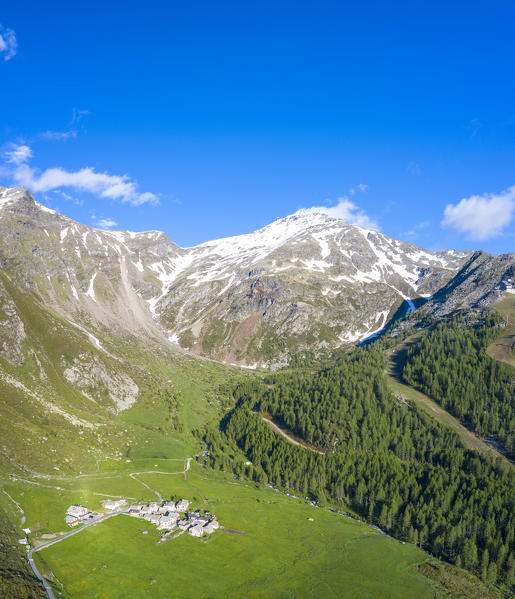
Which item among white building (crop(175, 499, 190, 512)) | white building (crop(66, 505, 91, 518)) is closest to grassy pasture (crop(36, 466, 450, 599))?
white building (crop(175, 499, 190, 512))

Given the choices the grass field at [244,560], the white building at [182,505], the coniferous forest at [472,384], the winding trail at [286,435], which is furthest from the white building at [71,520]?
the coniferous forest at [472,384]

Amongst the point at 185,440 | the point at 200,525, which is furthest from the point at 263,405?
the point at 200,525

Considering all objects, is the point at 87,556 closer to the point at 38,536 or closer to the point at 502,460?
the point at 38,536

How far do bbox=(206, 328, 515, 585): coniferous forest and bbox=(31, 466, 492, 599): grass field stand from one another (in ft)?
39.1

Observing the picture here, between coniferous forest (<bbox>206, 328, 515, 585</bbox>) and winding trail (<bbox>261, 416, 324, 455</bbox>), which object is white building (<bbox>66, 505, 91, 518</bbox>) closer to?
coniferous forest (<bbox>206, 328, 515, 585</bbox>)

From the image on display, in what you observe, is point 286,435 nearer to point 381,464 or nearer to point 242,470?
point 242,470

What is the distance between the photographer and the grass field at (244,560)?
6638 centimetres

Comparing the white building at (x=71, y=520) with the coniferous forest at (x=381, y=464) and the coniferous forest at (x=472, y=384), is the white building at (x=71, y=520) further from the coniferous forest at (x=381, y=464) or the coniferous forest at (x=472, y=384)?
the coniferous forest at (x=472, y=384)

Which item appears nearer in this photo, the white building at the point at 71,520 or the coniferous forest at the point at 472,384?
the white building at the point at 71,520

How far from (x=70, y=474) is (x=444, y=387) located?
154 m

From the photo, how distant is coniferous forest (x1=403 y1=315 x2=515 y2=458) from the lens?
148 meters

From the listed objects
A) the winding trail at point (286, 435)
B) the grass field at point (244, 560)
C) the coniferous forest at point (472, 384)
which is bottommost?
the grass field at point (244, 560)

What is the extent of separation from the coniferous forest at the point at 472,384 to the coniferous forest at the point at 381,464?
22.6 feet

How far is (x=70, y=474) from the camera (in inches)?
4003
